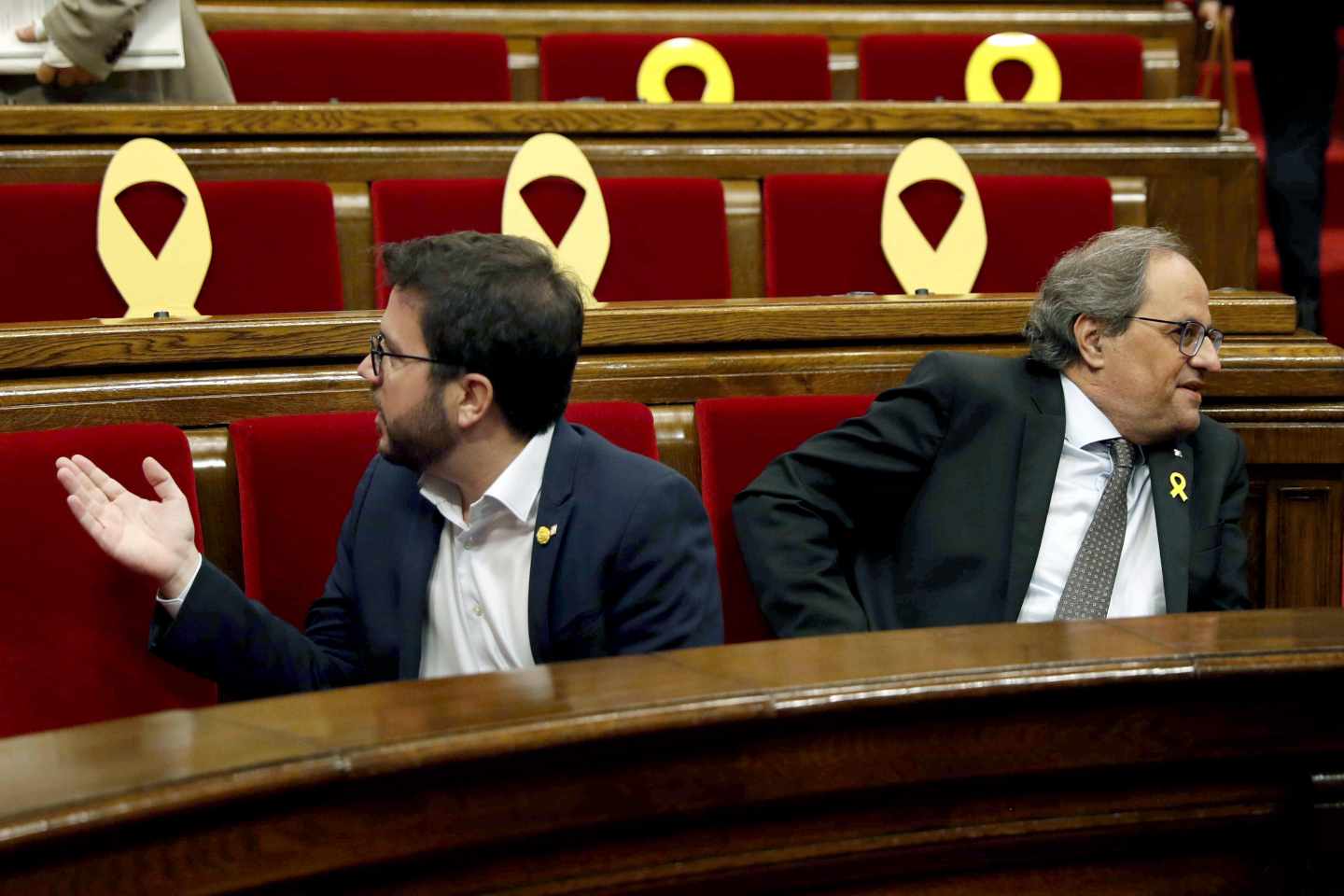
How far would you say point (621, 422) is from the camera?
0.65m

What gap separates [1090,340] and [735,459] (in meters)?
0.18

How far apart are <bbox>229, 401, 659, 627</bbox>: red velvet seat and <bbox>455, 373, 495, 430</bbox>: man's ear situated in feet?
0.28

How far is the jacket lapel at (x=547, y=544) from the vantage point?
21.2 inches

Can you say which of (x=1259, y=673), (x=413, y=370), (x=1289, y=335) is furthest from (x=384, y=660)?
(x=1289, y=335)

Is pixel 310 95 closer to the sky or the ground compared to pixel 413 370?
closer to the sky

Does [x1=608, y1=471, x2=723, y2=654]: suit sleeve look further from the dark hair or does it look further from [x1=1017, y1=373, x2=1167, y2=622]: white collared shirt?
[x1=1017, y1=373, x2=1167, y2=622]: white collared shirt

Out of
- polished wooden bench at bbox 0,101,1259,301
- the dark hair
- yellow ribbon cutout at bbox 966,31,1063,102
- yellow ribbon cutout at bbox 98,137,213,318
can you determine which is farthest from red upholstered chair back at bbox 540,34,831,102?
the dark hair

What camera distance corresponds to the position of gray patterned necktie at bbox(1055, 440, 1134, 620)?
25.5 inches

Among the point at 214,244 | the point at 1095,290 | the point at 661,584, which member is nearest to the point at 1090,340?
the point at 1095,290

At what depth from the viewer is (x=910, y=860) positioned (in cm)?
36

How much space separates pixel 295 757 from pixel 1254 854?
246mm

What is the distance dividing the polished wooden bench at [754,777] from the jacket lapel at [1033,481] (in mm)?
239

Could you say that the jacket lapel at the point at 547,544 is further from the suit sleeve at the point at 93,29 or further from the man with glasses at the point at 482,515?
the suit sleeve at the point at 93,29

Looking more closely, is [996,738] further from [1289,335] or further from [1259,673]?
[1289,335]
